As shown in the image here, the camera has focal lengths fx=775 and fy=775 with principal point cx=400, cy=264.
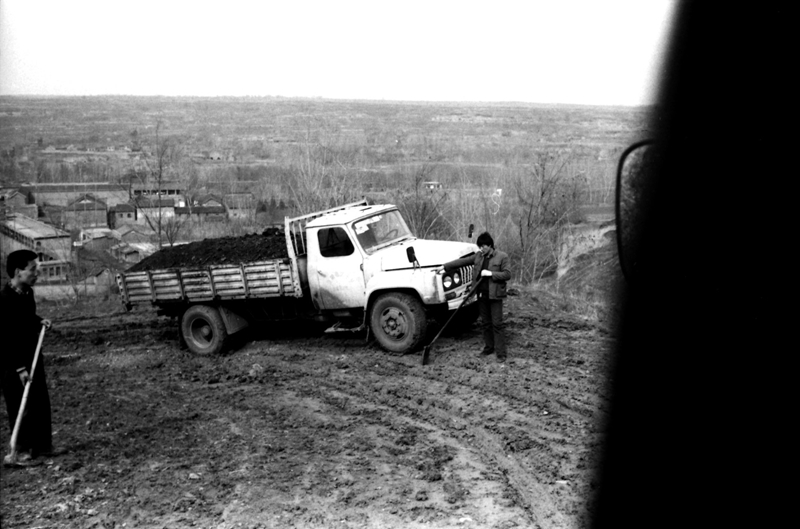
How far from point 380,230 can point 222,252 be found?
2.38 meters

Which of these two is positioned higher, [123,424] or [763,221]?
[763,221]

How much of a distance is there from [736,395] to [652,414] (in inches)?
25.0

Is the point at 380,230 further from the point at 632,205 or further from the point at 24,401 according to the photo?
the point at 632,205

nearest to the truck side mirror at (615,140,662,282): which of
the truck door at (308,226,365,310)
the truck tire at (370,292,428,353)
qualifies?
the truck tire at (370,292,428,353)

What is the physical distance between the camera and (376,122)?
57.3 meters

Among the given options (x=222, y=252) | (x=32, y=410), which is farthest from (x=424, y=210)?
(x=32, y=410)

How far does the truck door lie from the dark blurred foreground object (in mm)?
7717

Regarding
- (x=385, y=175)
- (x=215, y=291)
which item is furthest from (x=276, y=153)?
(x=215, y=291)

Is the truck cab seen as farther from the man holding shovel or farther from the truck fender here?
the man holding shovel

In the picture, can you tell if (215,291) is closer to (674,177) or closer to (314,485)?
(314,485)

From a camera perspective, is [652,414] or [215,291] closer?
[652,414]

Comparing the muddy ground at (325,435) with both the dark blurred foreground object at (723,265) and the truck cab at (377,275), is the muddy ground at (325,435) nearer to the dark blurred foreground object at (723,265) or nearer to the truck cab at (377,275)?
the truck cab at (377,275)

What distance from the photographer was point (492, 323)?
938 cm

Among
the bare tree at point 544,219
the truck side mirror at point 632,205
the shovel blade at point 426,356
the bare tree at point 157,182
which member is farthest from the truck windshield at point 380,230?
the bare tree at point 157,182
